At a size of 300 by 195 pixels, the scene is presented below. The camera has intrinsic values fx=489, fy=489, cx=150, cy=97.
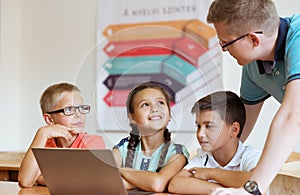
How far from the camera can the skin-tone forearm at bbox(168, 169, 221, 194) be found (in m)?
1.30

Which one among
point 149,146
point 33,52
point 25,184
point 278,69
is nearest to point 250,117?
point 278,69

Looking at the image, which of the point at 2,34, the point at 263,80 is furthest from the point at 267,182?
the point at 2,34

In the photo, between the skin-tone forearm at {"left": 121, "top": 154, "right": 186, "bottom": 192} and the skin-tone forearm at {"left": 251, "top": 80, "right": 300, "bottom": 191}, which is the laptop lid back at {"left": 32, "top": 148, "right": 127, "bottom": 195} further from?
the skin-tone forearm at {"left": 251, "top": 80, "right": 300, "bottom": 191}

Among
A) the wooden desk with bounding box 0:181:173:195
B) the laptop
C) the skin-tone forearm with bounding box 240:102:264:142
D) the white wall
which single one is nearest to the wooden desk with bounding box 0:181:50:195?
the wooden desk with bounding box 0:181:173:195

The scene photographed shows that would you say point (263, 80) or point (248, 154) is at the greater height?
point (263, 80)

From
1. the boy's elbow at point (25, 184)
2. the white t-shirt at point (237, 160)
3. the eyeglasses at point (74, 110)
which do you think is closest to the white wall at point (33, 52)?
the eyeglasses at point (74, 110)

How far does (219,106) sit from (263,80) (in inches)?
11.0

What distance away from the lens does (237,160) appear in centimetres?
149

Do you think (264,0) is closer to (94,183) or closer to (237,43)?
(237,43)

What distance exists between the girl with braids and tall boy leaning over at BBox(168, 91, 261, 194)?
0.15ft

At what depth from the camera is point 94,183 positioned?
1187 millimetres

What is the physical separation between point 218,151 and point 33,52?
285cm

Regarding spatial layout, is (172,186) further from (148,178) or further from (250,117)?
(250,117)

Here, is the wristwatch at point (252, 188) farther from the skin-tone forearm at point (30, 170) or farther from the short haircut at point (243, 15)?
the skin-tone forearm at point (30, 170)
